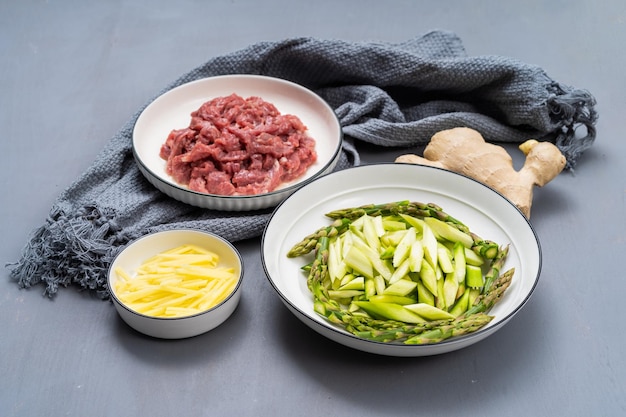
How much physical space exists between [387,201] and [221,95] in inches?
39.2

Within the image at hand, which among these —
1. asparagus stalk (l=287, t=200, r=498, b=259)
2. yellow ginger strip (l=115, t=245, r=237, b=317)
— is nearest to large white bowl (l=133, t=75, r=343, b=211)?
asparagus stalk (l=287, t=200, r=498, b=259)

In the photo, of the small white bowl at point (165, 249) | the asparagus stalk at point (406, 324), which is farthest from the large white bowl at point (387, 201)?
the small white bowl at point (165, 249)

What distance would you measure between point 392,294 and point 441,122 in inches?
44.4

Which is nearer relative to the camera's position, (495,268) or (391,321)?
(391,321)

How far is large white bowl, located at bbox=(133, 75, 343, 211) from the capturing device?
9.59ft

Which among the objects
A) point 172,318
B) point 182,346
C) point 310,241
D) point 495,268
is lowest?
point 182,346

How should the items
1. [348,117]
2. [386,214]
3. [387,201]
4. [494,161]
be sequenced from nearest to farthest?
1. [386,214]
2. [387,201]
3. [494,161]
4. [348,117]

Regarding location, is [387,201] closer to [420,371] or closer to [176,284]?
[420,371]

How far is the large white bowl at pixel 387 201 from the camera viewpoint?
2.33 meters

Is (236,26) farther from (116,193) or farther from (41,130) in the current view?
(116,193)

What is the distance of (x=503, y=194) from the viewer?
2969 mm

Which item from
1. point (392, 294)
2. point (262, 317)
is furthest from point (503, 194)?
point (262, 317)

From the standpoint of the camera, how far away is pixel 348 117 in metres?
3.39

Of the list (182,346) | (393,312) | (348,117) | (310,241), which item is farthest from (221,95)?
(393,312)
